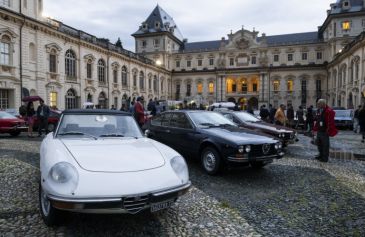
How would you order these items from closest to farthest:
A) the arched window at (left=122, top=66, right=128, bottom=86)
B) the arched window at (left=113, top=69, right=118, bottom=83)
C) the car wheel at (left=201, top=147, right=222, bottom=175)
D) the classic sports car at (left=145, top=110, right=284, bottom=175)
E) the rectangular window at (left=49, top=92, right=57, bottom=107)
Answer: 1. the classic sports car at (left=145, top=110, right=284, bottom=175)
2. the car wheel at (left=201, top=147, right=222, bottom=175)
3. the rectangular window at (left=49, top=92, right=57, bottom=107)
4. the arched window at (left=113, top=69, right=118, bottom=83)
5. the arched window at (left=122, top=66, right=128, bottom=86)

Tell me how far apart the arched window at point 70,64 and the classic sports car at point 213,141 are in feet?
78.6

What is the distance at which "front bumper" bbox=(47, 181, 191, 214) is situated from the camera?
3004 millimetres

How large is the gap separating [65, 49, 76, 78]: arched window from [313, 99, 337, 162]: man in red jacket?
87.5 feet

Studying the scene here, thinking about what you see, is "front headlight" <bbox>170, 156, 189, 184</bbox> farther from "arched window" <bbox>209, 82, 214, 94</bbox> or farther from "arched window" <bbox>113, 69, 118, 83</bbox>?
"arched window" <bbox>209, 82, 214, 94</bbox>

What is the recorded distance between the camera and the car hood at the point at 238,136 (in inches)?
238

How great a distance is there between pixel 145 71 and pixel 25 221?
43.3 meters

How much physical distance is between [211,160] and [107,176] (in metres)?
3.69

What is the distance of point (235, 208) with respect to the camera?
14.6 ft

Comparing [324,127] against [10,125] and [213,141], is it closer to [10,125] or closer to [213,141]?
[213,141]

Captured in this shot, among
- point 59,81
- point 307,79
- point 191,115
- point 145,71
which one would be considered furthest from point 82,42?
point 307,79

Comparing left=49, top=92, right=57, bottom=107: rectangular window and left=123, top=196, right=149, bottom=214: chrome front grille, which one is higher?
left=49, top=92, right=57, bottom=107: rectangular window

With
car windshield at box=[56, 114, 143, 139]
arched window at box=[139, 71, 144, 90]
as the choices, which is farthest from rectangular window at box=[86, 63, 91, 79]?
car windshield at box=[56, 114, 143, 139]

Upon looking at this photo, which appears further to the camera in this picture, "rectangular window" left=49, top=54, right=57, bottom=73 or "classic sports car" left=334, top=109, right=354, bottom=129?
"rectangular window" left=49, top=54, right=57, bottom=73

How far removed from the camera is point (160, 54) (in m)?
56.6
